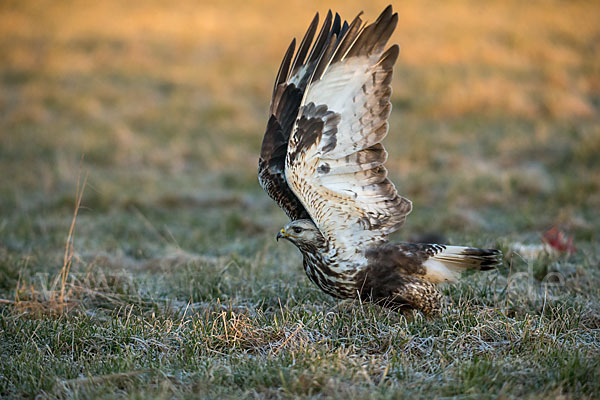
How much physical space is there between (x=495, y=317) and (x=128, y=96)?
9.96m

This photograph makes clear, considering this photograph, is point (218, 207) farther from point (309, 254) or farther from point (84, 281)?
point (309, 254)

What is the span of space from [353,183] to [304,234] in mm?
412

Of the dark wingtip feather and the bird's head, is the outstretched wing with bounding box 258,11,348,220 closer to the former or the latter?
the dark wingtip feather

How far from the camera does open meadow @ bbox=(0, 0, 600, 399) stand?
9.93ft

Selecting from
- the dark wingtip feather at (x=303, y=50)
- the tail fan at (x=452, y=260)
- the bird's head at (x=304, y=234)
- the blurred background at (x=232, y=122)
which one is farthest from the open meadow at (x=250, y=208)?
the dark wingtip feather at (x=303, y=50)

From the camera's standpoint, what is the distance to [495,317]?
3.63m

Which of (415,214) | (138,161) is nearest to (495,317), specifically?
(415,214)

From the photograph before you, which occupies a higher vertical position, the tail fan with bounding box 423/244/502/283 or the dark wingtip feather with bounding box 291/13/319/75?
the dark wingtip feather with bounding box 291/13/319/75

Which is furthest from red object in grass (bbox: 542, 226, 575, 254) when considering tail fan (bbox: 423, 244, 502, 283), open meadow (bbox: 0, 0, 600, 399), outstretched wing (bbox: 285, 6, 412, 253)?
outstretched wing (bbox: 285, 6, 412, 253)

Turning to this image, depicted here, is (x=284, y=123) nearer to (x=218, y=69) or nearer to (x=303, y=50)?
(x=303, y=50)

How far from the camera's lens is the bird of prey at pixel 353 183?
3.39 m

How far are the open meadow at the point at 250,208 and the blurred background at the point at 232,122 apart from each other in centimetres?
5

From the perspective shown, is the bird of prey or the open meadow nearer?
the open meadow

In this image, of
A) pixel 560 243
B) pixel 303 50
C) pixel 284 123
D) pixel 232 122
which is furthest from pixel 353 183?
pixel 232 122
